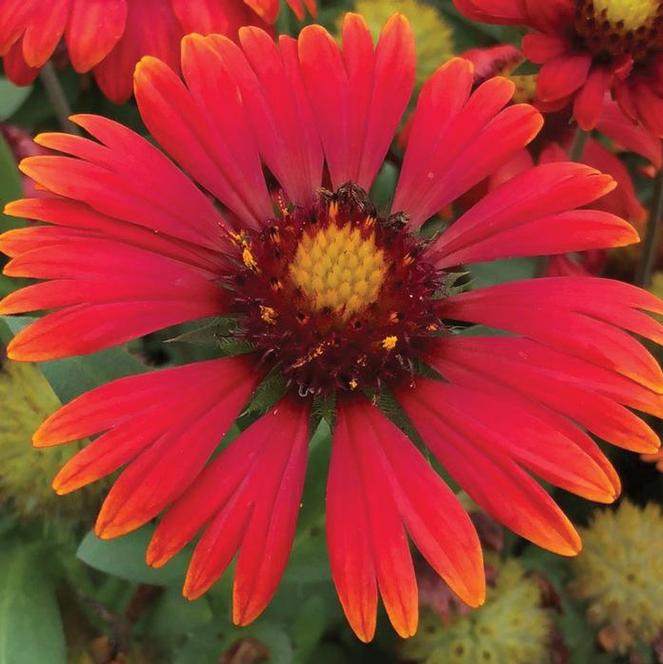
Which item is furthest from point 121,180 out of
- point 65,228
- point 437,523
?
point 437,523

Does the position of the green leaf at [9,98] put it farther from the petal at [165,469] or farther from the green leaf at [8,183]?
the petal at [165,469]

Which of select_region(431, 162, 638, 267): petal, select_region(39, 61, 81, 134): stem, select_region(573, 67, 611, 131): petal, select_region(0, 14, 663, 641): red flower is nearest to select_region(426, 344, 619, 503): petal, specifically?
select_region(0, 14, 663, 641): red flower

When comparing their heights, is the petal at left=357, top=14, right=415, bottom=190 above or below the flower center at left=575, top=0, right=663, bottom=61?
above

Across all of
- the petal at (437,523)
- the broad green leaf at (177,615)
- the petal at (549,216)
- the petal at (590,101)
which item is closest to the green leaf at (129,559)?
the broad green leaf at (177,615)

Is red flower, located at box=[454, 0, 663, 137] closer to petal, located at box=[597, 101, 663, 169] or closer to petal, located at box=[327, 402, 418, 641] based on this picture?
petal, located at box=[597, 101, 663, 169]

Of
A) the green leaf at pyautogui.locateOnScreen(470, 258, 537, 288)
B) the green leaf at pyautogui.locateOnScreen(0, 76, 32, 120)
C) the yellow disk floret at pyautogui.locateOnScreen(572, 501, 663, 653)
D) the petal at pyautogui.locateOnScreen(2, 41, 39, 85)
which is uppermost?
the petal at pyautogui.locateOnScreen(2, 41, 39, 85)

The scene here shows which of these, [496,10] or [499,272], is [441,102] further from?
[499,272]
